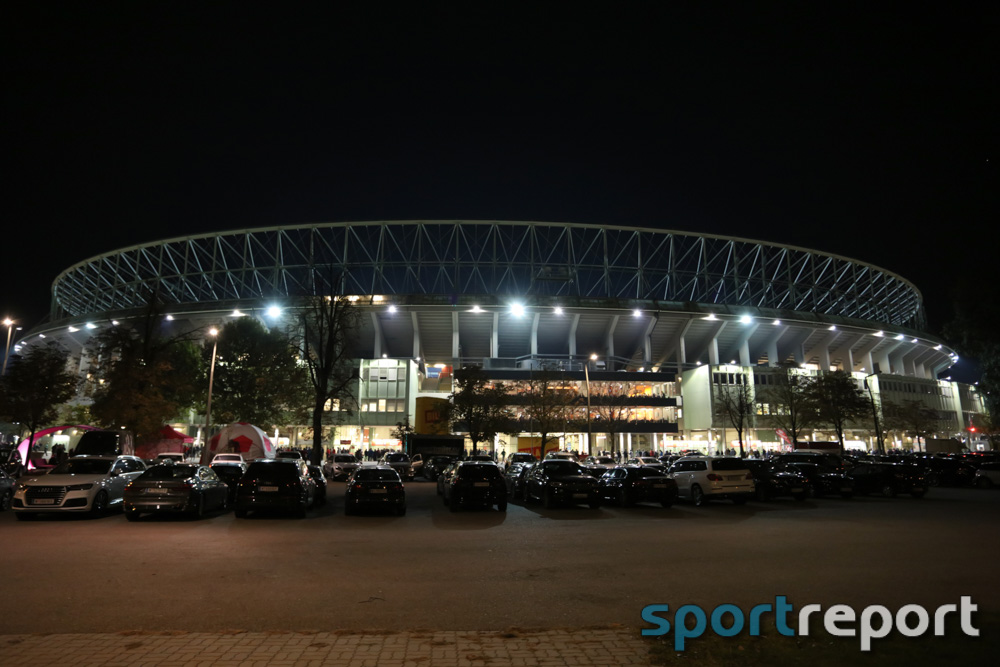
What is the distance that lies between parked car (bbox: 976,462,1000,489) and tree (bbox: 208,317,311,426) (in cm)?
4487

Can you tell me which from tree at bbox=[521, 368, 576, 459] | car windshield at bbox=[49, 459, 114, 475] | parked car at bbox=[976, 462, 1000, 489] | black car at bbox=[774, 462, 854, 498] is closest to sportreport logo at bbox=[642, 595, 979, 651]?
car windshield at bbox=[49, 459, 114, 475]

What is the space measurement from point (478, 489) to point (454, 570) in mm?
9250

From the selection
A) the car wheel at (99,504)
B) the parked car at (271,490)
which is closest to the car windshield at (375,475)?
the parked car at (271,490)

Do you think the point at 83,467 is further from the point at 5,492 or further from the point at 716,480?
the point at 716,480

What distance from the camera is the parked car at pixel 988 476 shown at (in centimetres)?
2805

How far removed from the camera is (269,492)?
51.2 ft

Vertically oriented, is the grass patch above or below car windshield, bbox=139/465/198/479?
below

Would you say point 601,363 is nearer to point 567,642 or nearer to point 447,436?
point 447,436

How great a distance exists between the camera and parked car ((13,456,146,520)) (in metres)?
14.9

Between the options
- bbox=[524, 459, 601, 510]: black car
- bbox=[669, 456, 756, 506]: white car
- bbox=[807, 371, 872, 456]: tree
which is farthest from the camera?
bbox=[807, 371, 872, 456]: tree

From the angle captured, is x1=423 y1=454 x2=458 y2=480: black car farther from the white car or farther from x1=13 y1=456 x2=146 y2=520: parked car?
x1=13 y1=456 x2=146 y2=520: parked car

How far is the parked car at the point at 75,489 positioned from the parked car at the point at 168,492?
1043 mm

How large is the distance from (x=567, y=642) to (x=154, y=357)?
34.5 metres

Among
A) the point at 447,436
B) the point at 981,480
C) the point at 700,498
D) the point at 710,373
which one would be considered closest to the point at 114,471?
the point at 700,498
